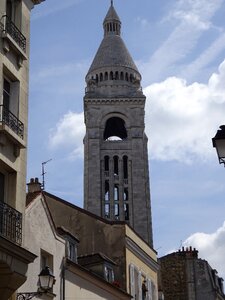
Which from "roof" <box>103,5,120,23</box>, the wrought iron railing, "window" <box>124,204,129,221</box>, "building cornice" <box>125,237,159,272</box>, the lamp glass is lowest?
the lamp glass

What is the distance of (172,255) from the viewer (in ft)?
146

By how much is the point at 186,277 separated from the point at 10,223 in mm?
30530

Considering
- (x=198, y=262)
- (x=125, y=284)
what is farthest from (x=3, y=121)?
(x=198, y=262)

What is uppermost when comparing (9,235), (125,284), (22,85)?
(22,85)

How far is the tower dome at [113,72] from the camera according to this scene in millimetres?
83000

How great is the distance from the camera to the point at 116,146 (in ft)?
258

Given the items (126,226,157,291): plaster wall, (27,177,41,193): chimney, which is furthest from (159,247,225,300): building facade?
(27,177,41,193): chimney

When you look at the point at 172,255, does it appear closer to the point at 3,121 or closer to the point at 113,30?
the point at 3,121

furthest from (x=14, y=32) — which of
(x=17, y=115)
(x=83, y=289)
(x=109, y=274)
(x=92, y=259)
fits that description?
(x=109, y=274)

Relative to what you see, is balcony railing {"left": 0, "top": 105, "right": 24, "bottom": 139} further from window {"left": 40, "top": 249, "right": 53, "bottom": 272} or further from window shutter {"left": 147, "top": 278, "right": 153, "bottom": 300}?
window shutter {"left": 147, "top": 278, "right": 153, "bottom": 300}

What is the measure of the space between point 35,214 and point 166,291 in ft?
85.9

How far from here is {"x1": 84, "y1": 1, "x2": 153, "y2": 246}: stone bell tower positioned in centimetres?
7544

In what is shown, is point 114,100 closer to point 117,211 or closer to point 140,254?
point 117,211

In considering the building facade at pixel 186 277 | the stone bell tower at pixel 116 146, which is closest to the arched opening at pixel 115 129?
the stone bell tower at pixel 116 146
